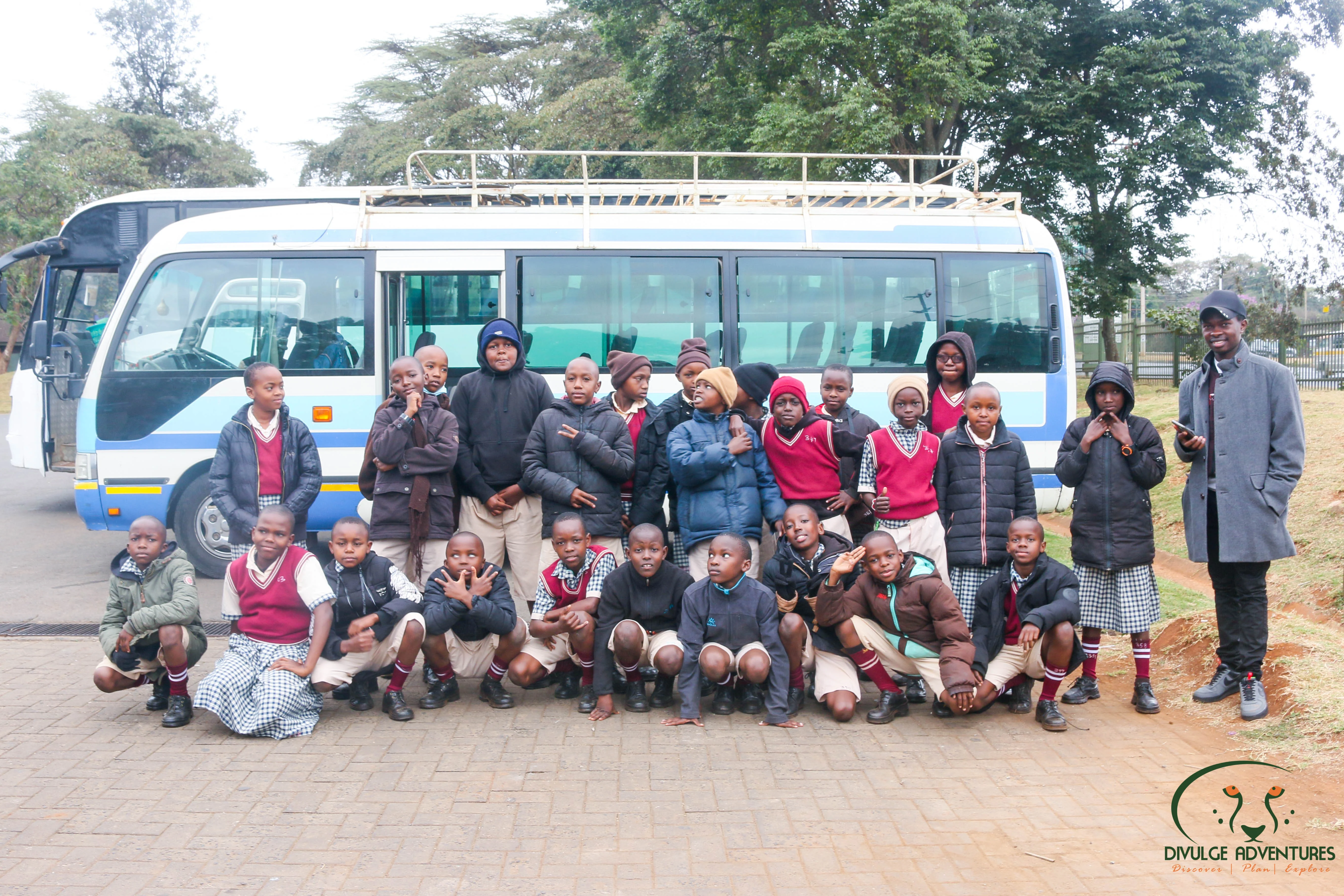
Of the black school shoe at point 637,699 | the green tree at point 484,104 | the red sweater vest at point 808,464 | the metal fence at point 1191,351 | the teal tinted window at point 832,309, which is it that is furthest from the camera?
the green tree at point 484,104

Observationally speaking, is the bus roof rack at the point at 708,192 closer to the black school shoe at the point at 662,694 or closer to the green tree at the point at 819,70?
the black school shoe at the point at 662,694

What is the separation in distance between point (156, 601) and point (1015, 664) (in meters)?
4.31

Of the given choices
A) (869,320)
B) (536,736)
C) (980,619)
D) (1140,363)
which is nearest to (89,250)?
(869,320)

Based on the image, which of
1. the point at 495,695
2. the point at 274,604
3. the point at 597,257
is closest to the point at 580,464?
the point at 495,695

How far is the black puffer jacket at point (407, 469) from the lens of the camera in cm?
608

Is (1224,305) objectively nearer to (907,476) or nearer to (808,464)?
(907,476)

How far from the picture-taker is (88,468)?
8.45 metres

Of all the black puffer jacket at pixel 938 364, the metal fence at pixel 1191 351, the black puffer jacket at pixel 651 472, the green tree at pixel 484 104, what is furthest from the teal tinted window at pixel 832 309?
the green tree at pixel 484 104

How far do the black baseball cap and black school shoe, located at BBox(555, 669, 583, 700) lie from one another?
3.68 m

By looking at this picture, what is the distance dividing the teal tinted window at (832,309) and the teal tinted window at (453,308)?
206 centimetres

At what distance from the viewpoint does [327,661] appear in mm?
5406

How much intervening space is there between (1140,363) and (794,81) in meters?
11.0

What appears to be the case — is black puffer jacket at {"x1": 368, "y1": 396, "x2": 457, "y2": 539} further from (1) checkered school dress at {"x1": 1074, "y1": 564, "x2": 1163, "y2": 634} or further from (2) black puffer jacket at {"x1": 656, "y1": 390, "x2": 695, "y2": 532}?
(1) checkered school dress at {"x1": 1074, "y1": 564, "x2": 1163, "y2": 634}

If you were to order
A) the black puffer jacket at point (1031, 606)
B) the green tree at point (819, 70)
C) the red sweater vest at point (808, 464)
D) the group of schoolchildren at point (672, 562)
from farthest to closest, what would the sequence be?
the green tree at point (819, 70) → the red sweater vest at point (808, 464) → the group of schoolchildren at point (672, 562) → the black puffer jacket at point (1031, 606)
